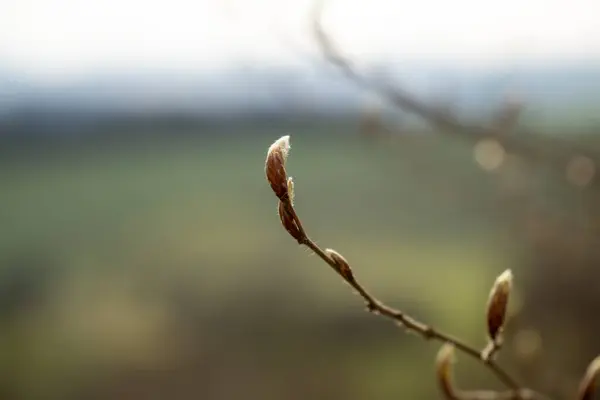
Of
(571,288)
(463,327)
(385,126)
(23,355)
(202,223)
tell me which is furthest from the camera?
(202,223)

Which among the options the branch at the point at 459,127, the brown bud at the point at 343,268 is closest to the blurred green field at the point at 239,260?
the branch at the point at 459,127

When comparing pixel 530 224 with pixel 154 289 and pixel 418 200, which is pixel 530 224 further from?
pixel 154 289

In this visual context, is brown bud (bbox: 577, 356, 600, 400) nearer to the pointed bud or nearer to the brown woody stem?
the brown woody stem

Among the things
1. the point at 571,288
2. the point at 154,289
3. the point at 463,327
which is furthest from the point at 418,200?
the point at 154,289

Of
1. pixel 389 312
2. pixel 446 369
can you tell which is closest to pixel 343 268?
pixel 389 312

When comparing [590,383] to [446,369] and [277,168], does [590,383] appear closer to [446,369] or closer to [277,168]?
[446,369]

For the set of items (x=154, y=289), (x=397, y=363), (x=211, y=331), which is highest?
(x=154, y=289)

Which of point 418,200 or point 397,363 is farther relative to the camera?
point 418,200

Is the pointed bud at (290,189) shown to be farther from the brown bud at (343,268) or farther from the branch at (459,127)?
the branch at (459,127)
